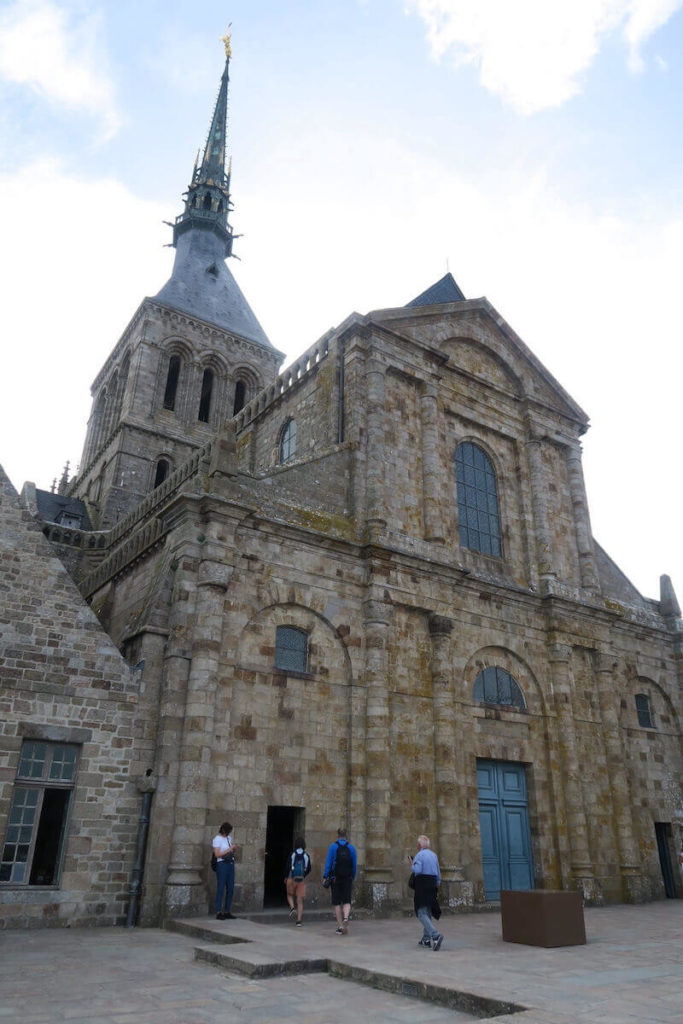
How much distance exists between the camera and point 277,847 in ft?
48.6

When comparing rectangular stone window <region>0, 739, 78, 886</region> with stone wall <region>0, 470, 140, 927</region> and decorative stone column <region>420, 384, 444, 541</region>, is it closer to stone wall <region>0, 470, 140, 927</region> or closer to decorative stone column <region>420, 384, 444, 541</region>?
stone wall <region>0, 470, 140, 927</region>

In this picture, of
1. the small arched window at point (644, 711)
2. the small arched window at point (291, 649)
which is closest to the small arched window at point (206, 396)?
the small arched window at point (291, 649)

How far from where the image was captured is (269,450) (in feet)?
66.9

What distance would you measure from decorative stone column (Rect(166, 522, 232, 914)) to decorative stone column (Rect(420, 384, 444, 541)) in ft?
18.2

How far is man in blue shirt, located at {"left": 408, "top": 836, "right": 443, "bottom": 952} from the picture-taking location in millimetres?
8945

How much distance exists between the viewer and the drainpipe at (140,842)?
10.7 meters

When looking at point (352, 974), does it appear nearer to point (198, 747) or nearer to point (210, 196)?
point (198, 747)

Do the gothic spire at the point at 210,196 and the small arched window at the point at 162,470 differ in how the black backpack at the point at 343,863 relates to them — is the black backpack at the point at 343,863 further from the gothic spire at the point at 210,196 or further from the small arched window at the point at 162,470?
the gothic spire at the point at 210,196

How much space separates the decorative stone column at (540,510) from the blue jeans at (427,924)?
10.7 metres

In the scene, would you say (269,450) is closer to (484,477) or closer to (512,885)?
(484,477)

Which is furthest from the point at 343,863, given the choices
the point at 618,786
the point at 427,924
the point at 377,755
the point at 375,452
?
the point at 618,786

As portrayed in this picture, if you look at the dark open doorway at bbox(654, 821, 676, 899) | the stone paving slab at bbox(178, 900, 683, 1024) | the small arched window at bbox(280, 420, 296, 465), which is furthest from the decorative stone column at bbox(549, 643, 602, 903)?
the small arched window at bbox(280, 420, 296, 465)

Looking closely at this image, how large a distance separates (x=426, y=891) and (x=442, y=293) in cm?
1747

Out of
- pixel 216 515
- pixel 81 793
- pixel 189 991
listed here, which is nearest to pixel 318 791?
pixel 81 793
